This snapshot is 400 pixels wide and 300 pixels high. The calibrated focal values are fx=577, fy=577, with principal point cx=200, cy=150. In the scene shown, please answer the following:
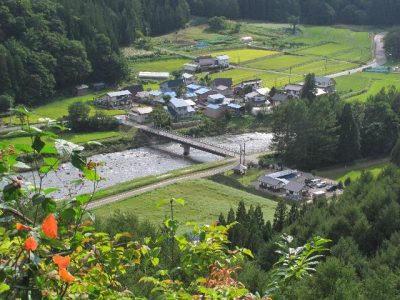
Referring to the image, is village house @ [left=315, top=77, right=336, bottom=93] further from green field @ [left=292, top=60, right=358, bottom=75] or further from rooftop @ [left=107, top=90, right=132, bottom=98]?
rooftop @ [left=107, top=90, right=132, bottom=98]

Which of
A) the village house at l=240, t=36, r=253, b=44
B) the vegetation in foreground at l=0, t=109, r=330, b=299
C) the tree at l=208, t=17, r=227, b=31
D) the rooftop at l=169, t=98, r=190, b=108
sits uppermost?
the vegetation in foreground at l=0, t=109, r=330, b=299

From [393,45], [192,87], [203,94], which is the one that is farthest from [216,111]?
[393,45]

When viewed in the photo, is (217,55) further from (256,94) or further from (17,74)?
(17,74)

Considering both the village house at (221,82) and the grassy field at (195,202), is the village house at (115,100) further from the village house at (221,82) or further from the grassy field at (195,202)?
the grassy field at (195,202)

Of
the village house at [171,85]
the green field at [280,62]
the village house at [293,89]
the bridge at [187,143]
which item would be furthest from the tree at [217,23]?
the bridge at [187,143]

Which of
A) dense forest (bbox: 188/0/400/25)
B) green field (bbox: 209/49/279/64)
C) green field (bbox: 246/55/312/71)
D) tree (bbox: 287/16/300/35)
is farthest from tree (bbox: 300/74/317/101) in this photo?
dense forest (bbox: 188/0/400/25)

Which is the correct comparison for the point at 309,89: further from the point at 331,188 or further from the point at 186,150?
the point at 331,188
